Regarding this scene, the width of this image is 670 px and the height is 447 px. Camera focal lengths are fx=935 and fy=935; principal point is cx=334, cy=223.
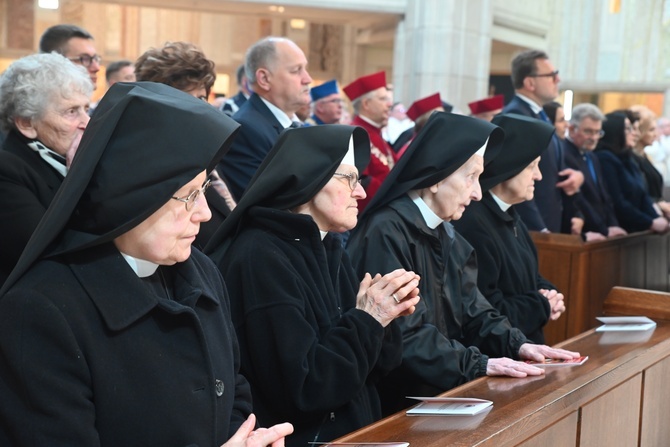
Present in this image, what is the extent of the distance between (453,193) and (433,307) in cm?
50

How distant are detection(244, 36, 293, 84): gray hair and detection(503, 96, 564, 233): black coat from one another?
240 centimetres

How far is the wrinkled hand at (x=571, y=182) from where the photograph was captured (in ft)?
24.1

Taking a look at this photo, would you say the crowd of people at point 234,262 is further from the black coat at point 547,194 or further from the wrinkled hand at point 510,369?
the black coat at point 547,194

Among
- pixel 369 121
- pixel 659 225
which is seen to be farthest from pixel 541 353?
pixel 659 225

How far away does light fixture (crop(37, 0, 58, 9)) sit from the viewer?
51.5 feet

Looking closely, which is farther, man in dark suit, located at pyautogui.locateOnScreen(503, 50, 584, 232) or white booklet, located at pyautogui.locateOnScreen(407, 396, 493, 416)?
man in dark suit, located at pyautogui.locateOnScreen(503, 50, 584, 232)

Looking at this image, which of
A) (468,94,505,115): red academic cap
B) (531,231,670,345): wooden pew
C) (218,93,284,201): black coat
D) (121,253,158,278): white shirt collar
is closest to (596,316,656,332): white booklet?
(531,231,670,345): wooden pew

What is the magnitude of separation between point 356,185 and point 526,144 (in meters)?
1.77

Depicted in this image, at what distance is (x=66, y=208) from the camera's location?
207 centimetres

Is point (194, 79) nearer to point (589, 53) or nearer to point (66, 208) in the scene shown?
point (66, 208)

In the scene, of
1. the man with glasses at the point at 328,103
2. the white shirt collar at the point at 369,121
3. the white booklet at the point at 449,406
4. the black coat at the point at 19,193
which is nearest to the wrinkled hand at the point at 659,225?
the white shirt collar at the point at 369,121

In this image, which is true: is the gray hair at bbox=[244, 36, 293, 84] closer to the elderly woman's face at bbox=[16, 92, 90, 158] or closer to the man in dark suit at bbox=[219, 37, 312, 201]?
the man in dark suit at bbox=[219, 37, 312, 201]

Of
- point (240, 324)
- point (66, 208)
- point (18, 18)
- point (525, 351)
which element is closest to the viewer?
point (66, 208)

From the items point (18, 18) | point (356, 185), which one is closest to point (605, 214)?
point (356, 185)
